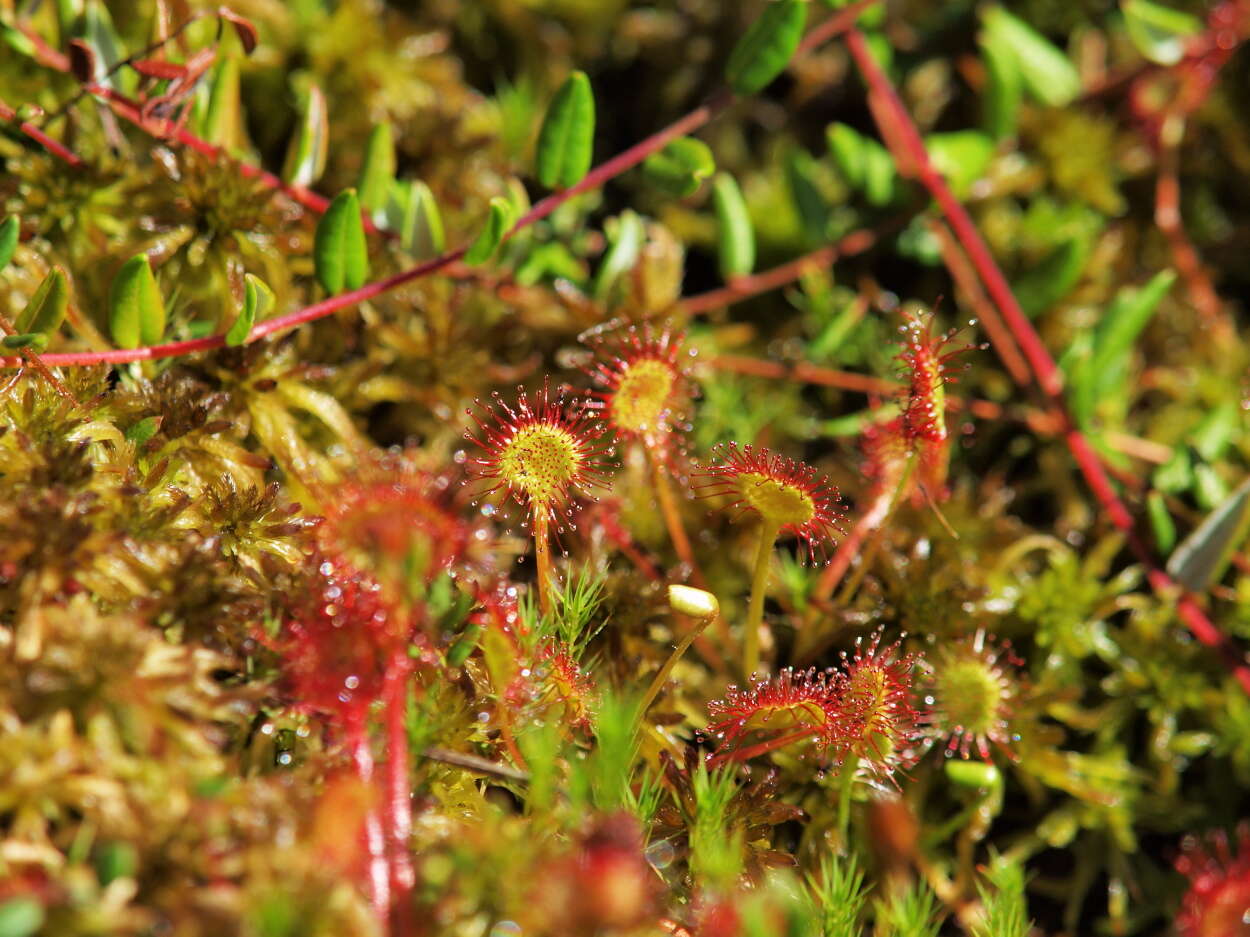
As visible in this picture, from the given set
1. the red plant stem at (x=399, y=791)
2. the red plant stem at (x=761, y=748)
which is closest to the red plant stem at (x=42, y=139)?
the red plant stem at (x=399, y=791)

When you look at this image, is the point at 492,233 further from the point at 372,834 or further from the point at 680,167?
the point at 372,834

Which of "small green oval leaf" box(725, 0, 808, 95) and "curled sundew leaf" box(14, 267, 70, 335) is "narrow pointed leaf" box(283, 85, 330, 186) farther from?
"small green oval leaf" box(725, 0, 808, 95)

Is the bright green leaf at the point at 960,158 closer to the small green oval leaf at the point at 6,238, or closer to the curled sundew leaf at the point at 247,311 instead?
the curled sundew leaf at the point at 247,311

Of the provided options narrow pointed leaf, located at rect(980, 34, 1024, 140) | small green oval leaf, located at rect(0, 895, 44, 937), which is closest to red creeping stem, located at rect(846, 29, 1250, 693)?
narrow pointed leaf, located at rect(980, 34, 1024, 140)

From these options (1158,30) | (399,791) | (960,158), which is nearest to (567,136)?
(960,158)

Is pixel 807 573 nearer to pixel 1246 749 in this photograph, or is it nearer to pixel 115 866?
pixel 1246 749

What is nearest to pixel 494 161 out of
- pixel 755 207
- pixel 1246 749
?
pixel 755 207
